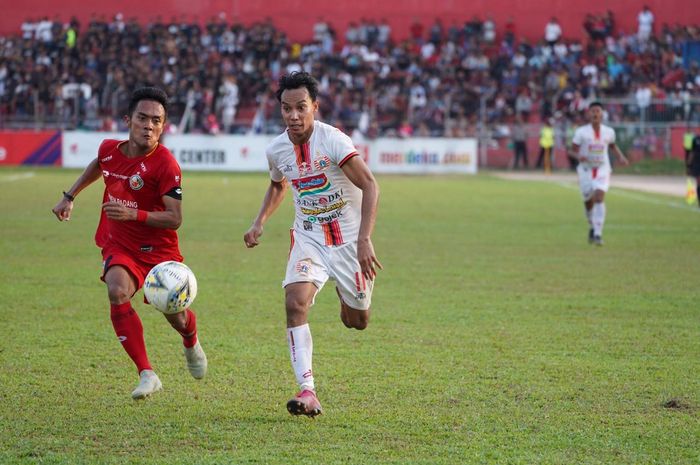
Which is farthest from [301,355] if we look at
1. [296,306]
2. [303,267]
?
[303,267]

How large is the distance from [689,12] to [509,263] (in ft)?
124

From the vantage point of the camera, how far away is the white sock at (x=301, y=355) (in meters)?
6.33

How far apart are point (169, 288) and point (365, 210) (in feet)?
4.28

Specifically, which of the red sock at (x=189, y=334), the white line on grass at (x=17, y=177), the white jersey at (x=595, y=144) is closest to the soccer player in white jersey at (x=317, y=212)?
the red sock at (x=189, y=334)

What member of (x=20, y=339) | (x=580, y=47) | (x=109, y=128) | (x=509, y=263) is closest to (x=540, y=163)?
(x=580, y=47)

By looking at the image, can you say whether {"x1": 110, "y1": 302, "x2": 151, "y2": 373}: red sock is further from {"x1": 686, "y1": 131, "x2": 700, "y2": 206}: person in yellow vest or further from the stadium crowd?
the stadium crowd

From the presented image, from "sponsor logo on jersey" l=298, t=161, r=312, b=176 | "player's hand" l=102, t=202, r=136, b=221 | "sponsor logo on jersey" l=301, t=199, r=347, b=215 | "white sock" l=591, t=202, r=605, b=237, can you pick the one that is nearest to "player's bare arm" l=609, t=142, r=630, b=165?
"white sock" l=591, t=202, r=605, b=237

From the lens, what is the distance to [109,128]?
129ft

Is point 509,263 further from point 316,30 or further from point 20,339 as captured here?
point 316,30

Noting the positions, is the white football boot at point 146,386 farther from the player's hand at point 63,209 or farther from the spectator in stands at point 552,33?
the spectator in stands at point 552,33

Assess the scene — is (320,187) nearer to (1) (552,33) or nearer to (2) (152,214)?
(2) (152,214)

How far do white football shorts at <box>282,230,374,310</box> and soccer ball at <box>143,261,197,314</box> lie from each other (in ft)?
2.01

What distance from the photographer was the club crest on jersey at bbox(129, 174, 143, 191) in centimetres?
699

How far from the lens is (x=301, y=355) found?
253 inches
